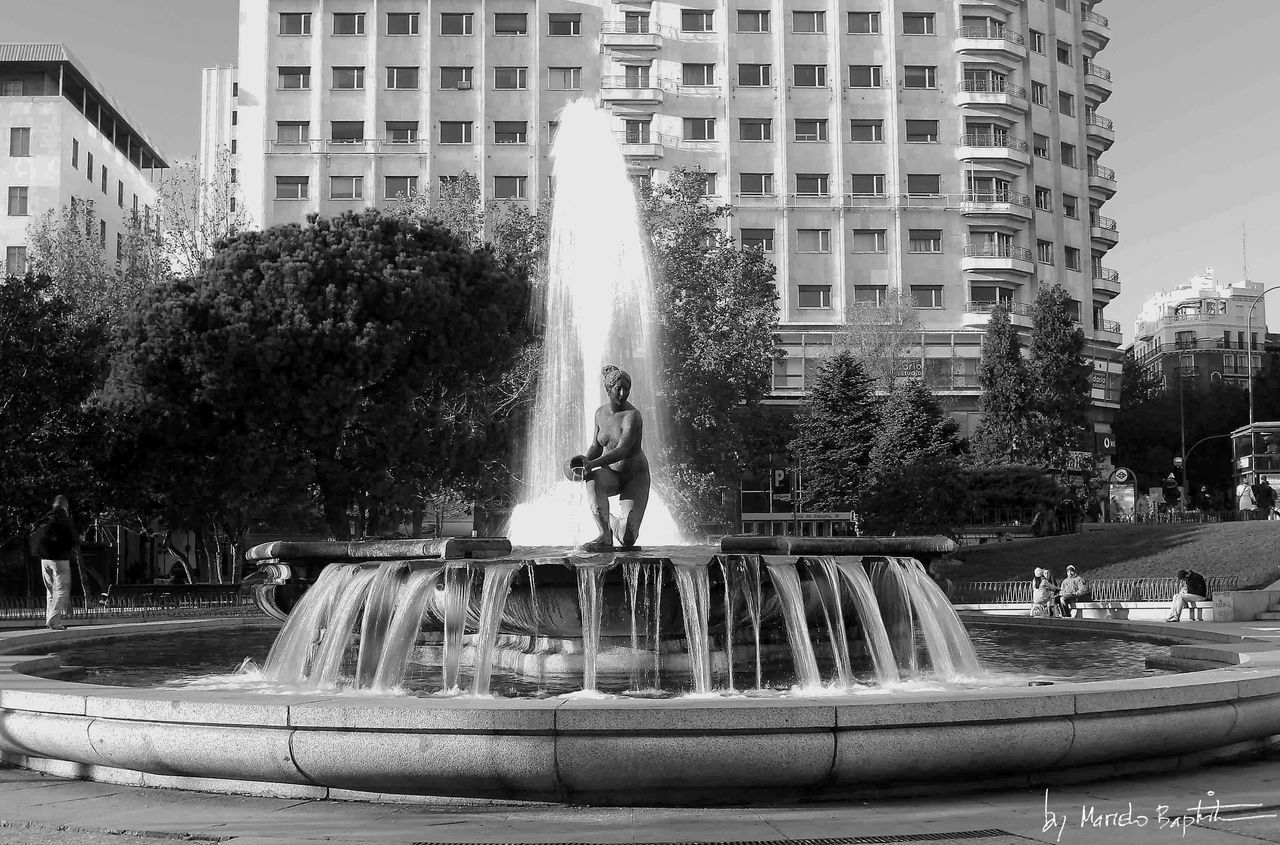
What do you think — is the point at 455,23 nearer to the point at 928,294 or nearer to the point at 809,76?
the point at 809,76

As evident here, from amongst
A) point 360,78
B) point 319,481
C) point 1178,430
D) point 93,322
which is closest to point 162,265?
point 93,322

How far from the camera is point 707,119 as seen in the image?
63.3 metres

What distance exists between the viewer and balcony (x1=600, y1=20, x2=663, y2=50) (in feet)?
205

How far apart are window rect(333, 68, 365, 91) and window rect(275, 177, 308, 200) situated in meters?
5.36

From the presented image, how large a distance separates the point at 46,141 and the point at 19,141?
1.52 m

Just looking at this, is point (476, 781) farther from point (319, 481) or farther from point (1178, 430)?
point (1178, 430)

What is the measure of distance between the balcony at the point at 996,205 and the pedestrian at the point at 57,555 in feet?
178

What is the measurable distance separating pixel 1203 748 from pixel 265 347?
26.8 meters

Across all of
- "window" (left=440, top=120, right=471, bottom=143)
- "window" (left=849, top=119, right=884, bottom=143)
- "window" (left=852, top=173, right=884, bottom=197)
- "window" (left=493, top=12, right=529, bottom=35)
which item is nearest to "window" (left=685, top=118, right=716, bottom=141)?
"window" (left=849, top=119, right=884, bottom=143)

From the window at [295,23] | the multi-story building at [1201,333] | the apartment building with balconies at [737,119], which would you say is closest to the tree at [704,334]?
the apartment building with balconies at [737,119]

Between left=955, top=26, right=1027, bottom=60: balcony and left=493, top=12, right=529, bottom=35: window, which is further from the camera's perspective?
left=955, top=26, right=1027, bottom=60: balcony

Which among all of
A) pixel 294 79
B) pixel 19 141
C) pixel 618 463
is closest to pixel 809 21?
pixel 294 79

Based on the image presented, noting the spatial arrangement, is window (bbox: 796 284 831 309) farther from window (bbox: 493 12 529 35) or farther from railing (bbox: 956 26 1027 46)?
window (bbox: 493 12 529 35)

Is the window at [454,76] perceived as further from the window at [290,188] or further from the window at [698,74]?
the window at [698,74]
